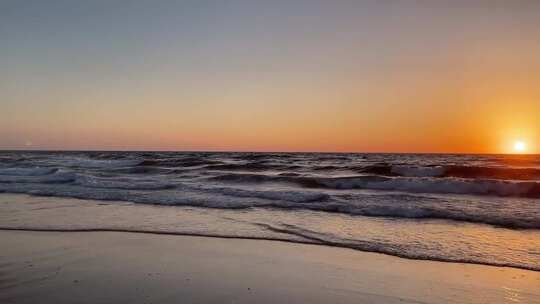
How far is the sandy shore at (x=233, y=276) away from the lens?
4734 millimetres

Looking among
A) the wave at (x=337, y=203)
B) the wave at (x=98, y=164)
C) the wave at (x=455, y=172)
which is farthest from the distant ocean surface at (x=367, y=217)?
the wave at (x=98, y=164)

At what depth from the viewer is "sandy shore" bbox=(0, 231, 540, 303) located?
15.5 feet

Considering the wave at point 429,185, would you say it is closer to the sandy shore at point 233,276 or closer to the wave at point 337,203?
the wave at point 337,203

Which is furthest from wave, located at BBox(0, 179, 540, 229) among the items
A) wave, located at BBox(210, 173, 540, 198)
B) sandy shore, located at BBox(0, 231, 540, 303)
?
sandy shore, located at BBox(0, 231, 540, 303)

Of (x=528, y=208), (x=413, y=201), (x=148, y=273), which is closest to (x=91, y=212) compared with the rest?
(x=148, y=273)

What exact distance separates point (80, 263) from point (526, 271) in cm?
613

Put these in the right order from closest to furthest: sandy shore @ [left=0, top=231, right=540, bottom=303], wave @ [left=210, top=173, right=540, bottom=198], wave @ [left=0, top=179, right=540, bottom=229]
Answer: sandy shore @ [left=0, top=231, right=540, bottom=303] → wave @ [left=0, top=179, right=540, bottom=229] → wave @ [left=210, top=173, right=540, bottom=198]

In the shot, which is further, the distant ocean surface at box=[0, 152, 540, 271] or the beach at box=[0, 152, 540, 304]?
the distant ocean surface at box=[0, 152, 540, 271]

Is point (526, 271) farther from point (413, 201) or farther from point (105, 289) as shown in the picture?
point (413, 201)

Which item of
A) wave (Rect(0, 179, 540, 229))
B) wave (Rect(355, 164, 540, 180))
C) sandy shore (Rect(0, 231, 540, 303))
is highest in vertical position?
wave (Rect(355, 164, 540, 180))

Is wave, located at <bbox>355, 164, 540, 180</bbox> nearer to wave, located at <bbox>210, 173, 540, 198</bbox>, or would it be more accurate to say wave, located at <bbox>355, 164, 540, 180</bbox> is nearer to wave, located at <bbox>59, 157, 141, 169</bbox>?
wave, located at <bbox>210, 173, 540, 198</bbox>

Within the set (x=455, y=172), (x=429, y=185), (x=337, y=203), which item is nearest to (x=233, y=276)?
(x=337, y=203)

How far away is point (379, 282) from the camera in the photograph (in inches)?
210

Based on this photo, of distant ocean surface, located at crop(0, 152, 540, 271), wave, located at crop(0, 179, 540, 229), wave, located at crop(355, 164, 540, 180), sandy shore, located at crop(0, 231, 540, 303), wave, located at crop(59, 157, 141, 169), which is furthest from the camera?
wave, located at crop(59, 157, 141, 169)
